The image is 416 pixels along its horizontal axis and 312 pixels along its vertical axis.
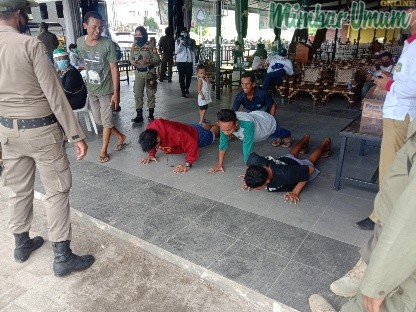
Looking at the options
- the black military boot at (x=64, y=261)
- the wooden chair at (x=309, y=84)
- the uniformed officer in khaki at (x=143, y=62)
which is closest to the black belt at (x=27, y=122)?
the black military boot at (x=64, y=261)

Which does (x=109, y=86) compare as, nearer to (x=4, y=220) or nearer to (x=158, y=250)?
(x=4, y=220)

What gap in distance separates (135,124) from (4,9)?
3.70 meters

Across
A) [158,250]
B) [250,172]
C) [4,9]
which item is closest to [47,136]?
[4,9]

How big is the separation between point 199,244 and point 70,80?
308 cm

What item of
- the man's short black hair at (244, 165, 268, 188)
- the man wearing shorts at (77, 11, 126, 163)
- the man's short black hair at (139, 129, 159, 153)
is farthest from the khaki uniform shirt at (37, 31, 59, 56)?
the man's short black hair at (244, 165, 268, 188)

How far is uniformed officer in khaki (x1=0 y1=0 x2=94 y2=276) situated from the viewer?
194cm

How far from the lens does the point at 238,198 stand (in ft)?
10.3

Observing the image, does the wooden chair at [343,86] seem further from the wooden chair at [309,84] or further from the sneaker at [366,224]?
the sneaker at [366,224]

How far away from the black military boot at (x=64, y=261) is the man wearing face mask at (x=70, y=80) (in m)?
2.73

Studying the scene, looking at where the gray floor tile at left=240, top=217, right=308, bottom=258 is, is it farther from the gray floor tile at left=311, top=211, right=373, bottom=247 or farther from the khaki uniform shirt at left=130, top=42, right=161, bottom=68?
the khaki uniform shirt at left=130, top=42, right=161, bottom=68

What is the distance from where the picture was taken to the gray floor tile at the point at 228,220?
104 inches

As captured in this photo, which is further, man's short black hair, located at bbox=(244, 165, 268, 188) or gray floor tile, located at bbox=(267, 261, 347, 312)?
man's short black hair, located at bbox=(244, 165, 268, 188)

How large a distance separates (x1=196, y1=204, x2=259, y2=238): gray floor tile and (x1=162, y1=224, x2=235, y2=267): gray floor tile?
0.24 ft

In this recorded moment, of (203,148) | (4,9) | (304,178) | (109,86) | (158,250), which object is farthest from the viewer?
(203,148)
